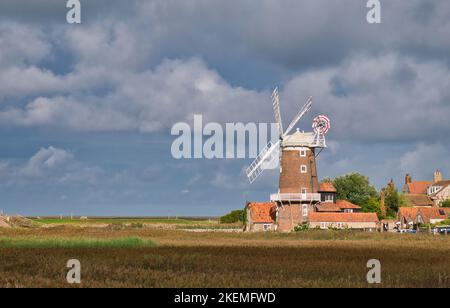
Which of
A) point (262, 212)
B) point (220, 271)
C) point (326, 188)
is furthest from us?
point (326, 188)

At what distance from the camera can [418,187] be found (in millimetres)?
156250

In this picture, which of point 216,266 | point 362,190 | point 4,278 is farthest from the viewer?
point 362,190

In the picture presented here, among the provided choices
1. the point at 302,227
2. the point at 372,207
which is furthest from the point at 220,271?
the point at 372,207

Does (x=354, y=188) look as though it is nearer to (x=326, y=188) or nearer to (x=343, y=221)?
(x=326, y=188)

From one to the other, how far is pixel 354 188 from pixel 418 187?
4270 cm

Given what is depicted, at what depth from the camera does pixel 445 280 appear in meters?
23.5

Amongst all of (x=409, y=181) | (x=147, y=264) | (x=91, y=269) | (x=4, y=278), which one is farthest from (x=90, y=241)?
(x=409, y=181)

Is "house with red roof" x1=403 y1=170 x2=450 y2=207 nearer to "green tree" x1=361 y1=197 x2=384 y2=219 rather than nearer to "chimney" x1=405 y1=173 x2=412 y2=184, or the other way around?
"chimney" x1=405 y1=173 x2=412 y2=184

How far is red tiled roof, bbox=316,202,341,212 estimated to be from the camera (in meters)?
88.2

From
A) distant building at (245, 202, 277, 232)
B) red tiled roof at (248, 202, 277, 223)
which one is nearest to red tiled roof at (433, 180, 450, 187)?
red tiled roof at (248, 202, 277, 223)

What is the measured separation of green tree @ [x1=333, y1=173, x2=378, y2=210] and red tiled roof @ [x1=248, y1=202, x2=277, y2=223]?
3208 centimetres

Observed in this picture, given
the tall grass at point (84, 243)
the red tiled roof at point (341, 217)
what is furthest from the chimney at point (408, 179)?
the tall grass at point (84, 243)
